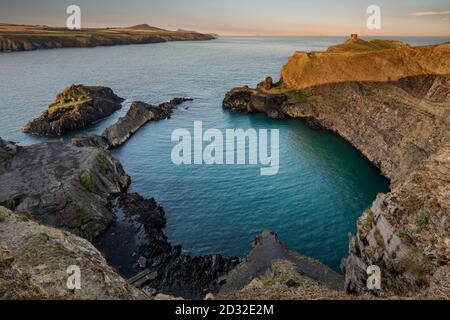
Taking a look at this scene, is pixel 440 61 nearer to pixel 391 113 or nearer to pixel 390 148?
pixel 391 113

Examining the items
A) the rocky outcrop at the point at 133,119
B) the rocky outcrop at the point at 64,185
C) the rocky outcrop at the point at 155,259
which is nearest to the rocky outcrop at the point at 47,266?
the rocky outcrop at the point at 155,259

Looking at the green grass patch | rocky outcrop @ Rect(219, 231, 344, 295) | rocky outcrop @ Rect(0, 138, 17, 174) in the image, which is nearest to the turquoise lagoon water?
rocky outcrop @ Rect(219, 231, 344, 295)

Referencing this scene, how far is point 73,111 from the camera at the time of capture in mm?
97562

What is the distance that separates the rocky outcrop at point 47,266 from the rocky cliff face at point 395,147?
16418mm

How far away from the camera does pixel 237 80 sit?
170m

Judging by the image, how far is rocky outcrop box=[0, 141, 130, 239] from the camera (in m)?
46.5

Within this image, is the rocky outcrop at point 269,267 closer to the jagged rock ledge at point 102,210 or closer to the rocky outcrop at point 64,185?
the jagged rock ledge at point 102,210

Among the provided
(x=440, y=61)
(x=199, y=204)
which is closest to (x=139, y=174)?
(x=199, y=204)

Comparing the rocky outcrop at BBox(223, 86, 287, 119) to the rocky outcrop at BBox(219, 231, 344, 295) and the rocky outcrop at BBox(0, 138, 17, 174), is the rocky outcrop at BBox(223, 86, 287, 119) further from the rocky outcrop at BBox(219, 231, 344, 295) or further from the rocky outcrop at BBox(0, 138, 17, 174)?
the rocky outcrop at BBox(0, 138, 17, 174)

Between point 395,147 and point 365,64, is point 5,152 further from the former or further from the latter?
point 365,64

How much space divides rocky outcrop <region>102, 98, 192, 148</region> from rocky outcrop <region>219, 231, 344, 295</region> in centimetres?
5282

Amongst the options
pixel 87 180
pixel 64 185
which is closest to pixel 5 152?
pixel 64 185

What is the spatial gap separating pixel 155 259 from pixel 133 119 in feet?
201

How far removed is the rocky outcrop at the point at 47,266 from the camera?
1848cm
